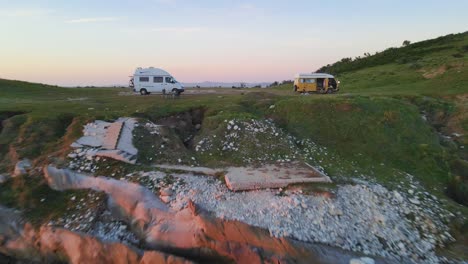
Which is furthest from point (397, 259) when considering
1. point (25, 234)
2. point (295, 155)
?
point (25, 234)

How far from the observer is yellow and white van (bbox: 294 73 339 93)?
3644 cm

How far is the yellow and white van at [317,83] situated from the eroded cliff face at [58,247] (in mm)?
28408

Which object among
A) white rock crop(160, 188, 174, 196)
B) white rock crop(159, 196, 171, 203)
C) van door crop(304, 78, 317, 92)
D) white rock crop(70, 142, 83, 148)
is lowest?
white rock crop(159, 196, 171, 203)

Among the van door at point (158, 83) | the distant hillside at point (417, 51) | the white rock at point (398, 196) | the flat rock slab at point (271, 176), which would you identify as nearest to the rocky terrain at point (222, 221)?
the white rock at point (398, 196)

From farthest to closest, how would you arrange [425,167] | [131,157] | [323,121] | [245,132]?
[323,121] < [245,132] < [425,167] < [131,157]

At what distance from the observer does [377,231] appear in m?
12.8

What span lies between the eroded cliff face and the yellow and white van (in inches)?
1118

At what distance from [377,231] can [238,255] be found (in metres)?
→ 5.26

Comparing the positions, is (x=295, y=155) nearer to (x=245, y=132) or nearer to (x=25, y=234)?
(x=245, y=132)

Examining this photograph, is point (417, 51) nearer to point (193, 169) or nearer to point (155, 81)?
point (155, 81)

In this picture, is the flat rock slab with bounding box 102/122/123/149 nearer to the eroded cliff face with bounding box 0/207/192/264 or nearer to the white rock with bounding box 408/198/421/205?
the eroded cliff face with bounding box 0/207/192/264

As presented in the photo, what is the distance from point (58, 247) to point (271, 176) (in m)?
8.97

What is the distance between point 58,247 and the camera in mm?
13188

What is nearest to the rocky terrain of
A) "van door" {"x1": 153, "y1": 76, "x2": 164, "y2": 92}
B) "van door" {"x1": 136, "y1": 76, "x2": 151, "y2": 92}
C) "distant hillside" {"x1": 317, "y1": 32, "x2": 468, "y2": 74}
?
"van door" {"x1": 153, "y1": 76, "x2": 164, "y2": 92}
